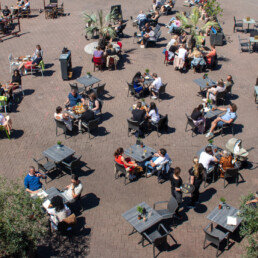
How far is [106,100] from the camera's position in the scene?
1792 cm

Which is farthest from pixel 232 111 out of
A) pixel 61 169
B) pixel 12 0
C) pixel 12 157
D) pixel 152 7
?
pixel 12 0

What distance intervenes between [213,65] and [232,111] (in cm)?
581

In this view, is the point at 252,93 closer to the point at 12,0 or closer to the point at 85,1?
the point at 85,1

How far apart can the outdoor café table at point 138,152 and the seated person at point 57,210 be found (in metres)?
3.24

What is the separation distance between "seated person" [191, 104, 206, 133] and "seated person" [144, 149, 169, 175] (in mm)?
2595

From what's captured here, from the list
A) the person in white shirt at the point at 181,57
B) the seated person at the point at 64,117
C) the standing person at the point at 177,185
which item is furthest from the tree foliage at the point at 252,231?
the person in white shirt at the point at 181,57

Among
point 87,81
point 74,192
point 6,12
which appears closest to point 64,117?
point 87,81

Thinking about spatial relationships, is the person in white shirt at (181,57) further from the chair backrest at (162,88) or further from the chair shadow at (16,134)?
the chair shadow at (16,134)

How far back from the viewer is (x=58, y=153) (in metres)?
13.4

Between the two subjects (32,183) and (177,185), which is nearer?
(177,185)

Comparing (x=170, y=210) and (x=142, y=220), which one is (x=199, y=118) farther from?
(x=142, y=220)

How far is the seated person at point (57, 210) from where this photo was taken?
10.9 metres

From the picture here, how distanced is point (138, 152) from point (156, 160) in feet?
2.74

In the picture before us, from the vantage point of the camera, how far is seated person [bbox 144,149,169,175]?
505 inches
